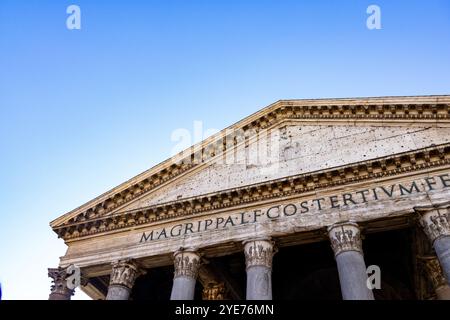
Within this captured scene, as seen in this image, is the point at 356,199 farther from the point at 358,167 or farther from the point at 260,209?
the point at 260,209

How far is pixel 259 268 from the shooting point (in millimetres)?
9922

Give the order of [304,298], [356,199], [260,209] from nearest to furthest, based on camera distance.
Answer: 1. [356,199]
2. [260,209]
3. [304,298]

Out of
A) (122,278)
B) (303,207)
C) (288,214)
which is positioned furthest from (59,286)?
(303,207)

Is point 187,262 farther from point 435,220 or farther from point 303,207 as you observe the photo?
point 435,220

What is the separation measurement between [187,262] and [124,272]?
1831 millimetres

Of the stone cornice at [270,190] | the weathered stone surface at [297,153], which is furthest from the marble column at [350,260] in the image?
the weathered stone surface at [297,153]

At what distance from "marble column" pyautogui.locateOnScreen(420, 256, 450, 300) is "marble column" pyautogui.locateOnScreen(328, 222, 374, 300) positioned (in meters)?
2.67

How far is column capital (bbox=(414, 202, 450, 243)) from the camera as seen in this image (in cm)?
905

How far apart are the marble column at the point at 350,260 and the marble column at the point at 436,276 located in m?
2.67

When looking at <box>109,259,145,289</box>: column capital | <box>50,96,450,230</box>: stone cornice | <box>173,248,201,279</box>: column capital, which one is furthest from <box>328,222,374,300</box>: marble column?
<box>109,259,145,289</box>: column capital

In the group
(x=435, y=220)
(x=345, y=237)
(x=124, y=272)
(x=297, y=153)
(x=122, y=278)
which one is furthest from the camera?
(x=297, y=153)
